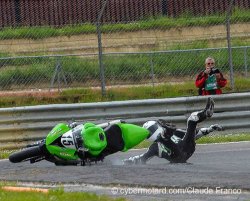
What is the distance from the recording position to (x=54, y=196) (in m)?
9.03

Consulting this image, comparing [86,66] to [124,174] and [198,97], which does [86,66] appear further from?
[124,174]

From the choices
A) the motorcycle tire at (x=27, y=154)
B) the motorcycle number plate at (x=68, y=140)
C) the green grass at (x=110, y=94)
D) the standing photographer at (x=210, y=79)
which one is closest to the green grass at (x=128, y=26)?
the green grass at (x=110, y=94)

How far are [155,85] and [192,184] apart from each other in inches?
349

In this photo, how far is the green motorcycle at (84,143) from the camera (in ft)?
37.0

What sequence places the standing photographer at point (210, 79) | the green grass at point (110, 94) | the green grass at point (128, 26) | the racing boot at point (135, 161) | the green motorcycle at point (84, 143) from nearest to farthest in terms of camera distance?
1. the green motorcycle at point (84, 143)
2. the racing boot at point (135, 161)
3. the standing photographer at point (210, 79)
4. the green grass at point (110, 94)
5. the green grass at point (128, 26)

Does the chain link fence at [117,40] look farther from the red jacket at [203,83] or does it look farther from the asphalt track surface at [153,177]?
the asphalt track surface at [153,177]

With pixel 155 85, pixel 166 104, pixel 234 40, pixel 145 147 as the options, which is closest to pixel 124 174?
pixel 145 147

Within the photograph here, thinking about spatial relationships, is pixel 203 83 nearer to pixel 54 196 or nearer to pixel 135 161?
pixel 135 161

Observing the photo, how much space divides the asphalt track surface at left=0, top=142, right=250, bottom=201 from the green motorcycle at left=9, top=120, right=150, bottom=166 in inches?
5.0

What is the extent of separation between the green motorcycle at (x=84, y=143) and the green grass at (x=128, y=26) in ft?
21.0

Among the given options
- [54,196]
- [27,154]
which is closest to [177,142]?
[27,154]

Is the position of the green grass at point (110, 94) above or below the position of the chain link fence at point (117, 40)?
below

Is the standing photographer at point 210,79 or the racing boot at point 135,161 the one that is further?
the standing photographer at point 210,79

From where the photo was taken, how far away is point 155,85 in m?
18.2
